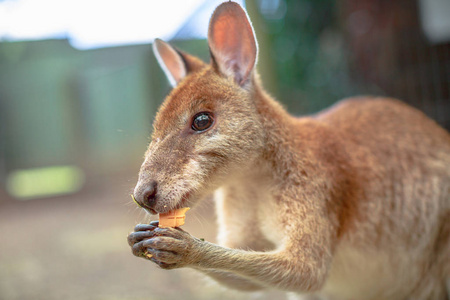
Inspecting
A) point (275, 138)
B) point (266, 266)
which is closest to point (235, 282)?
point (266, 266)

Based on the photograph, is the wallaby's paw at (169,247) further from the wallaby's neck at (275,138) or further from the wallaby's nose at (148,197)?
the wallaby's neck at (275,138)

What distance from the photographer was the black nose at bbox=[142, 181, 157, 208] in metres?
2.08

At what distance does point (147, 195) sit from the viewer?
6.84ft

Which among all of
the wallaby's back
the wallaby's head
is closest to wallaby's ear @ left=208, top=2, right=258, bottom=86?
the wallaby's head

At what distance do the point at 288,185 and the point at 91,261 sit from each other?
13.0ft

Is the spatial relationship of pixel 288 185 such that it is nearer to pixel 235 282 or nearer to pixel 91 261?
pixel 235 282

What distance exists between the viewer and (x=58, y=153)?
12.2m

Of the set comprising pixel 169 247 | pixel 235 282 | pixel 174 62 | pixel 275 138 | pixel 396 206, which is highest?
pixel 174 62

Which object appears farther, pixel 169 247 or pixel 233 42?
pixel 233 42

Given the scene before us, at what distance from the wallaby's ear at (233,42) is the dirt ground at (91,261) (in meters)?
0.92

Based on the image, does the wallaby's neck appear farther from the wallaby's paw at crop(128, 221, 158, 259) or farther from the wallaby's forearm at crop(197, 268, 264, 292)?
the wallaby's paw at crop(128, 221, 158, 259)

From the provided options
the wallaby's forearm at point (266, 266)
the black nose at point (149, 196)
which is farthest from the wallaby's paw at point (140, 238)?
the wallaby's forearm at point (266, 266)

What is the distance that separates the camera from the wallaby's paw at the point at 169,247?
1986mm

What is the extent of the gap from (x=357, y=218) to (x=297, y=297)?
35.9 inches
